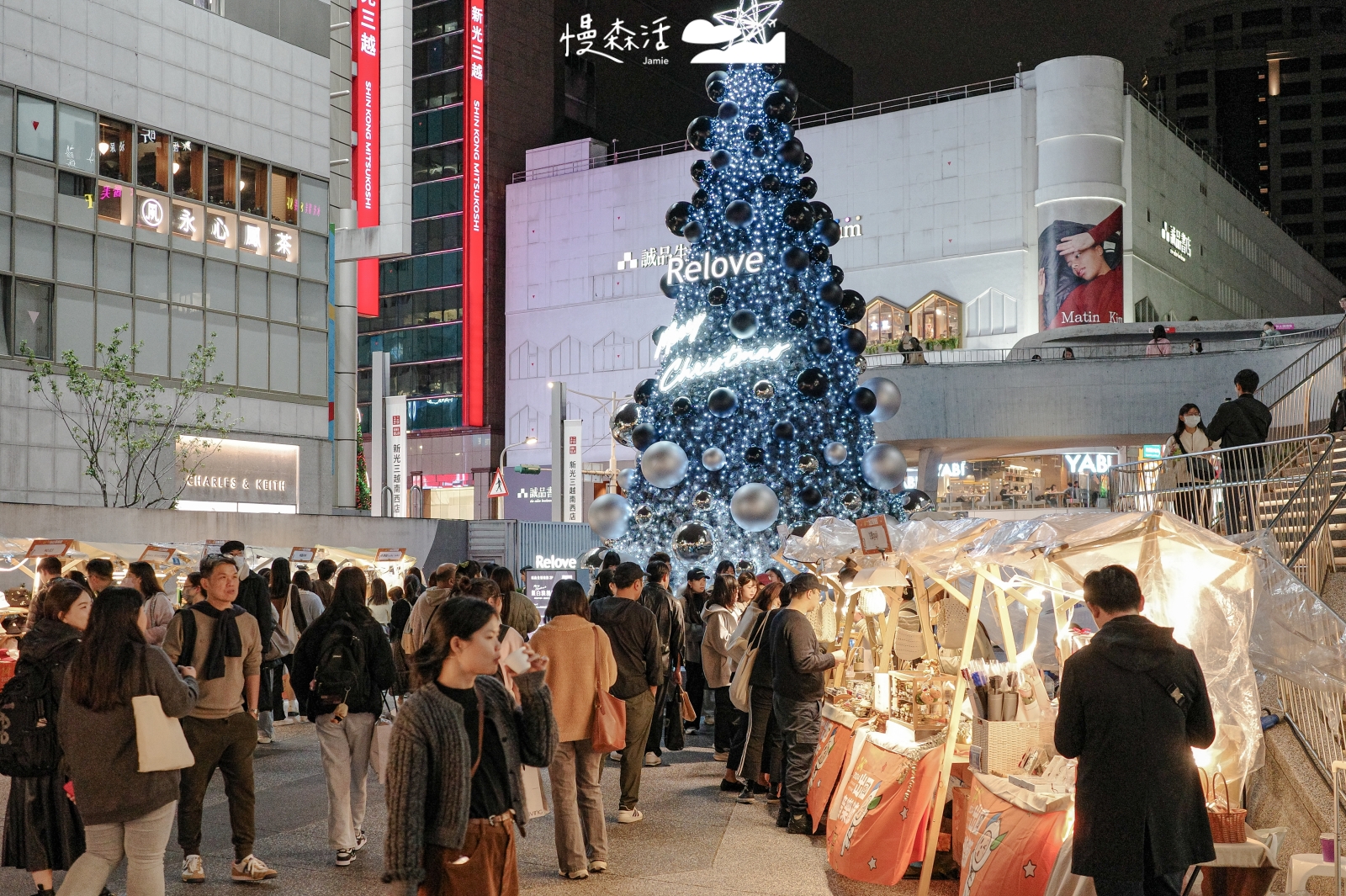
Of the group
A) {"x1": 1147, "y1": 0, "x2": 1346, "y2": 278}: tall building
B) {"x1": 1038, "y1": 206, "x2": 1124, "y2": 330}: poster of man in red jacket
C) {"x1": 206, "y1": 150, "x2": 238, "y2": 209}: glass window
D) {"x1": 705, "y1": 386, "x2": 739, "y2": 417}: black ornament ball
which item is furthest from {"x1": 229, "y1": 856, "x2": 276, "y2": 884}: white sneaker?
{"x1": 1147, "y1": 0, "x2": 1346, "y2": 278}: tall building

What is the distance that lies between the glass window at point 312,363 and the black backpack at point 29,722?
23.6 metres

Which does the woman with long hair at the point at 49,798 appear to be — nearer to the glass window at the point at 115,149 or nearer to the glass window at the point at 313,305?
Answer: the glass window at the point at 115,149

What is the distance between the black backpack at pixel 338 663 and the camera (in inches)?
289

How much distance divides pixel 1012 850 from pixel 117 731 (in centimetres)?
396

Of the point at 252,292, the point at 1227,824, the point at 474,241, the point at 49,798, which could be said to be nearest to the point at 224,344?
the point at 252,292

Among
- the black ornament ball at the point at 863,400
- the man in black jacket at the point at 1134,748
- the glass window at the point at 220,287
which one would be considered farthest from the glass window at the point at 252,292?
the man in black jacket at the point at 1134,748

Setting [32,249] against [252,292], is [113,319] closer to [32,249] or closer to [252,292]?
[32,249]

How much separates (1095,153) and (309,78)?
2656 centimetres

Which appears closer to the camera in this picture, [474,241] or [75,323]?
[75,323]

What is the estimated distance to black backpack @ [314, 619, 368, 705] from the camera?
7.34m

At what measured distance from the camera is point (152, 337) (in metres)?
25.9

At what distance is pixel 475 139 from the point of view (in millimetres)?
58250

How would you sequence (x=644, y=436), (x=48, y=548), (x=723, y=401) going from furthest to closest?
(x=644, y=436), (x=723, y=401), (x=48, y=548)

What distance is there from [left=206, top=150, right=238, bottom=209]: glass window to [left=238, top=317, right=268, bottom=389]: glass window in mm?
2537
